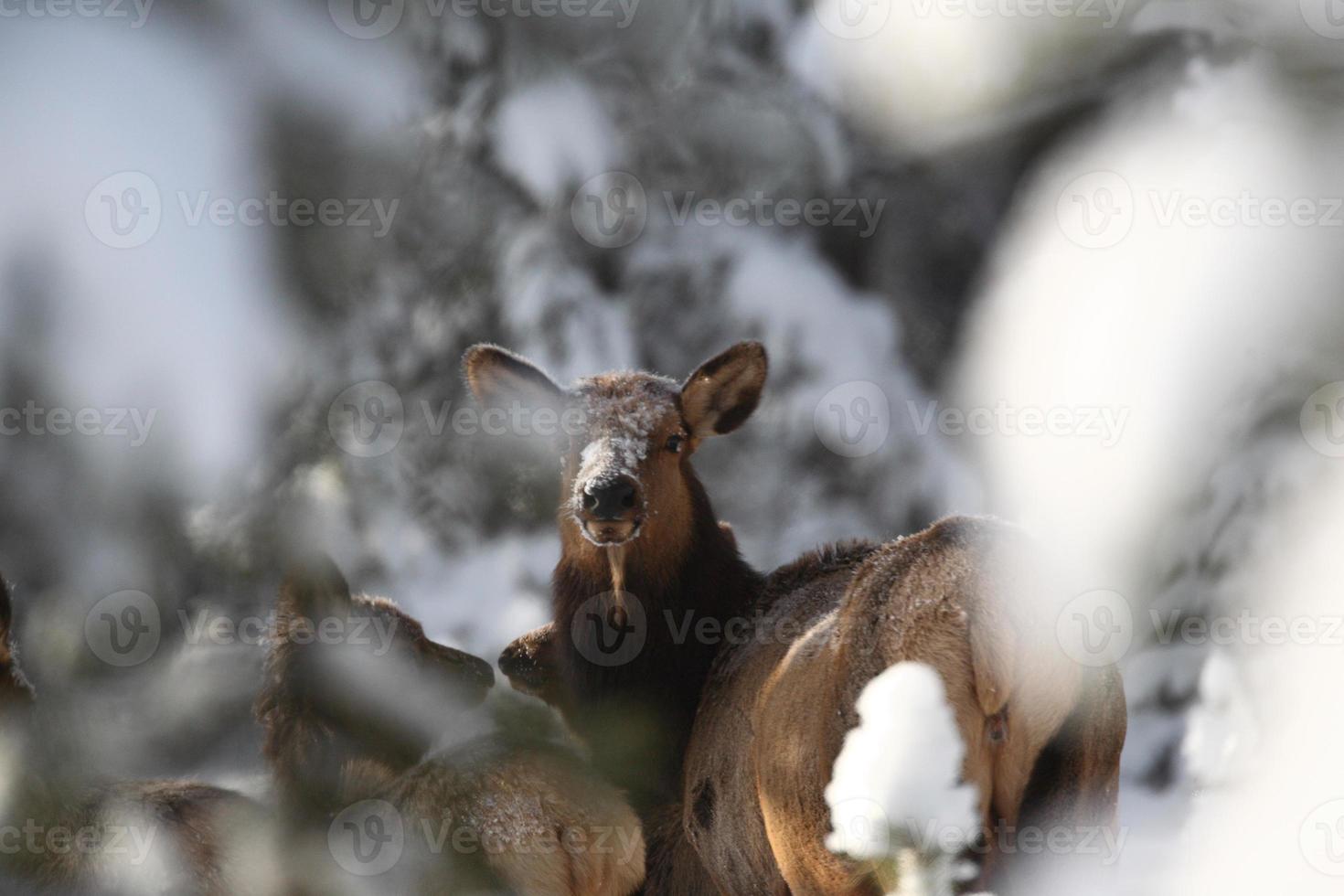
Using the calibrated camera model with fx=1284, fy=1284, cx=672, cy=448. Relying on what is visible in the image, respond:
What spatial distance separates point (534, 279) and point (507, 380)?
3.36 m

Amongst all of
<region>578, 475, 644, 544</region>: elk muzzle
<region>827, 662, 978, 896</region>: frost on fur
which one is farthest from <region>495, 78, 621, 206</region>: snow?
<region>827, 662, 978, 896</region>: frost on fur

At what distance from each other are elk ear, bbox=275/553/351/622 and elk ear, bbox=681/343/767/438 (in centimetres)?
139

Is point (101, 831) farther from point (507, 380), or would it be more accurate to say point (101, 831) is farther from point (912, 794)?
point (912, 794)

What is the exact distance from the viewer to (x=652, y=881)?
462cm

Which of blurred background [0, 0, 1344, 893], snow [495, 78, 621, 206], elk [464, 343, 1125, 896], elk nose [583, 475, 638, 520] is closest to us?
elk [464, 343, 1125, 896]

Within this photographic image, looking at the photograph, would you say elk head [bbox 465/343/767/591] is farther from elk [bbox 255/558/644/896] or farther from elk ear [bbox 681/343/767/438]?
elk [bbox 255/558/644/896]

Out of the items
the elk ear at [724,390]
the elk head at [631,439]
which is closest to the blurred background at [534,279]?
the elk head at [631,439]

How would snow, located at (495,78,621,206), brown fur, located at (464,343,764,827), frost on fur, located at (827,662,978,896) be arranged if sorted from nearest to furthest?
frost on fur, located at (827,662,978,896), brown fur, located at (464,343,764,827), snow, located at (495,78,621,206)

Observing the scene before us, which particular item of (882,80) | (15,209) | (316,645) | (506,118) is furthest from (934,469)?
(15,209)

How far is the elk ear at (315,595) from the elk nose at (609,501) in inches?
37.7

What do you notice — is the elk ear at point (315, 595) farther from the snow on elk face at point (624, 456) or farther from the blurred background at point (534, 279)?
the blurred background at point (534, 279)

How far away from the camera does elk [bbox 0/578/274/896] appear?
12.3 feet

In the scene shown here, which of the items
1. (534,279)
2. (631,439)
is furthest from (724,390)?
(534,279)

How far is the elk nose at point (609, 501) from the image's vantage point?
4.25m
